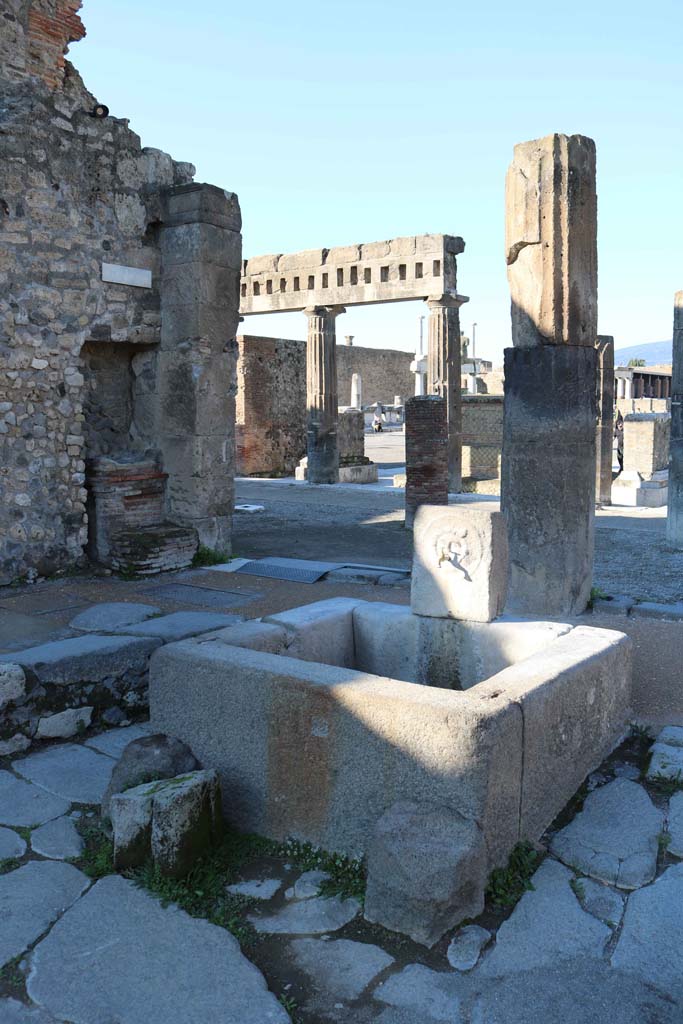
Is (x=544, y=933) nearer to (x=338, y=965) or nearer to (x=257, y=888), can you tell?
(x=338, y=965)

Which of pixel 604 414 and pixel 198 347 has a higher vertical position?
pixel 198 347

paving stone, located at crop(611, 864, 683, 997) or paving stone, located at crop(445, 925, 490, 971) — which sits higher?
paving stone, located at crop(611, 864, 683, 997)

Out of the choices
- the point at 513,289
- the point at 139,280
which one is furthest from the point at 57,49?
the point at 513,289

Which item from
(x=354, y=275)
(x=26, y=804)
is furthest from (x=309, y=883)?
(x=354, y=275)

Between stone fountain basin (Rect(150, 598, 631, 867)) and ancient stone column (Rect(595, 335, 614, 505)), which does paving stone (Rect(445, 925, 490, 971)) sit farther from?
ancient stone column (Rect(595, 335, 614, 505))

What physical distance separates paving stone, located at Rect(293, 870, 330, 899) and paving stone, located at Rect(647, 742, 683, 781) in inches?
57.9

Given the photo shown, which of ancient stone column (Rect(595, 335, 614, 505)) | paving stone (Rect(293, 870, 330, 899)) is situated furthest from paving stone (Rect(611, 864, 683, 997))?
ancient stone column (Rect(595, 335, 614, 505))

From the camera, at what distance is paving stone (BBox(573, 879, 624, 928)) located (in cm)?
270

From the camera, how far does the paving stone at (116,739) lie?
4109mm

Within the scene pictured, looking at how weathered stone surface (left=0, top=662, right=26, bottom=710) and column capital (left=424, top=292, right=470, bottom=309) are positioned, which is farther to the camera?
column capital (left=424, top=292, right=470, bottom=309)

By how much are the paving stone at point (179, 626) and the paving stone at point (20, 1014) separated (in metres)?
2.42

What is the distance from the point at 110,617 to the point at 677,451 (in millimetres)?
6585

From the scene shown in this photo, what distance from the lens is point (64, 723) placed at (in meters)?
4.25

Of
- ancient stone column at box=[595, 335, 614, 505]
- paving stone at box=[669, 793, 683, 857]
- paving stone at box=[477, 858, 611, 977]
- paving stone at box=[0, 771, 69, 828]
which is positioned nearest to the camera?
paving stone at box=[477, 858, 611, 977]
